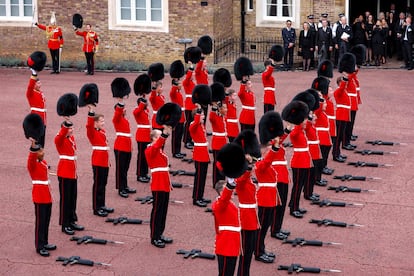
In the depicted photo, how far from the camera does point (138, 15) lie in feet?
78.9

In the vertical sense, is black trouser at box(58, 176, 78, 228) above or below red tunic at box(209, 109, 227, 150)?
below

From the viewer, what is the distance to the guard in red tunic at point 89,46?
2273 cm

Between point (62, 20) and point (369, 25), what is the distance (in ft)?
26.8

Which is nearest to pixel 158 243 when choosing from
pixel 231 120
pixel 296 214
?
pixel 296 214

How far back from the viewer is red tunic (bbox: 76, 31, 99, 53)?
74.5 ft

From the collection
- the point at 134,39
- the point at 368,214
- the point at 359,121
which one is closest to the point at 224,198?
the point at 368,214

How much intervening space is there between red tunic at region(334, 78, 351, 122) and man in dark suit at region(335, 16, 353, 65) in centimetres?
812

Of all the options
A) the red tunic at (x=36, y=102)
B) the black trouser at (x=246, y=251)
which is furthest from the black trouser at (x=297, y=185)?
the red tunic at (x=36, y=102)

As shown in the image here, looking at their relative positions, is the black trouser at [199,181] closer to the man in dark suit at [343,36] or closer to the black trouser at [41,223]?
the black trouser at [41,223]

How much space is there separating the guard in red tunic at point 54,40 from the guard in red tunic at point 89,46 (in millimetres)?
583

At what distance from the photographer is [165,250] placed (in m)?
10.9

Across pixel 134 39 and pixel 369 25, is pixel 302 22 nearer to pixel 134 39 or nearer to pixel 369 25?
pixel 369 25

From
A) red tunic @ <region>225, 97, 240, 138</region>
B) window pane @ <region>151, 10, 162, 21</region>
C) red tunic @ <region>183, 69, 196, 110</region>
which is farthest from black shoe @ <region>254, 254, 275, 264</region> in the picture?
window pane @ <region>151, 10, 162, 21</region>

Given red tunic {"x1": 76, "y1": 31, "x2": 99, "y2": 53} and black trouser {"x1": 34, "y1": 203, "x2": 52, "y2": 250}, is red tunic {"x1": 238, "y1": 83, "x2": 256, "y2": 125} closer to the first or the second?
black trouser {"x1": 34, "y1": 203, "x2": 52, "y2": 250}
